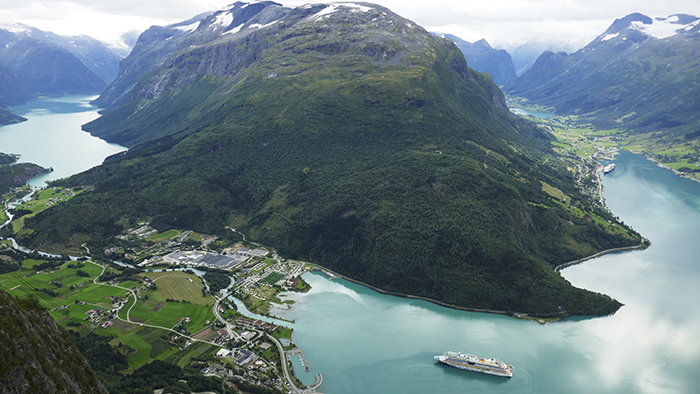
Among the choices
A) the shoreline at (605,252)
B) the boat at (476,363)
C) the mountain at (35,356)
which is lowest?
the boat at (476,363)

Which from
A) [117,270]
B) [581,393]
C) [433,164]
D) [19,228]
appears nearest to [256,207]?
[117,270]

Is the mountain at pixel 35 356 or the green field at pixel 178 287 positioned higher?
the mountain at pixel 35 356

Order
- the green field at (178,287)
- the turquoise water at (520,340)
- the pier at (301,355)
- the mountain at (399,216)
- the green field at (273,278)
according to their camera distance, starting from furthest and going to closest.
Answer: the green field at (273,278), the mountain at (399,216), the green field at (178,287), the pier at (301,355), the turquoise water at (520,340)

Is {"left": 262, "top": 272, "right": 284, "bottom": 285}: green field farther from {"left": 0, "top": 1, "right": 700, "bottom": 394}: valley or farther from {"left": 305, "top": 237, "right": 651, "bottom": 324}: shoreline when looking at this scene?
{"left": 305, "top": 237, "right": 651, "bottom": 324}: shoreline

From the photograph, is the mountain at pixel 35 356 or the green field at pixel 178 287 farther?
the green field at pixel 178 287

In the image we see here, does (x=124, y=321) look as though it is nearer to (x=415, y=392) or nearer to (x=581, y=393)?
(x=415, y=392)

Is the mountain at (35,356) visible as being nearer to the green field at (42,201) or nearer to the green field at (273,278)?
the green field at (273,278)

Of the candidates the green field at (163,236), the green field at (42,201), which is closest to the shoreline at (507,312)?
the green field at (163,236)
